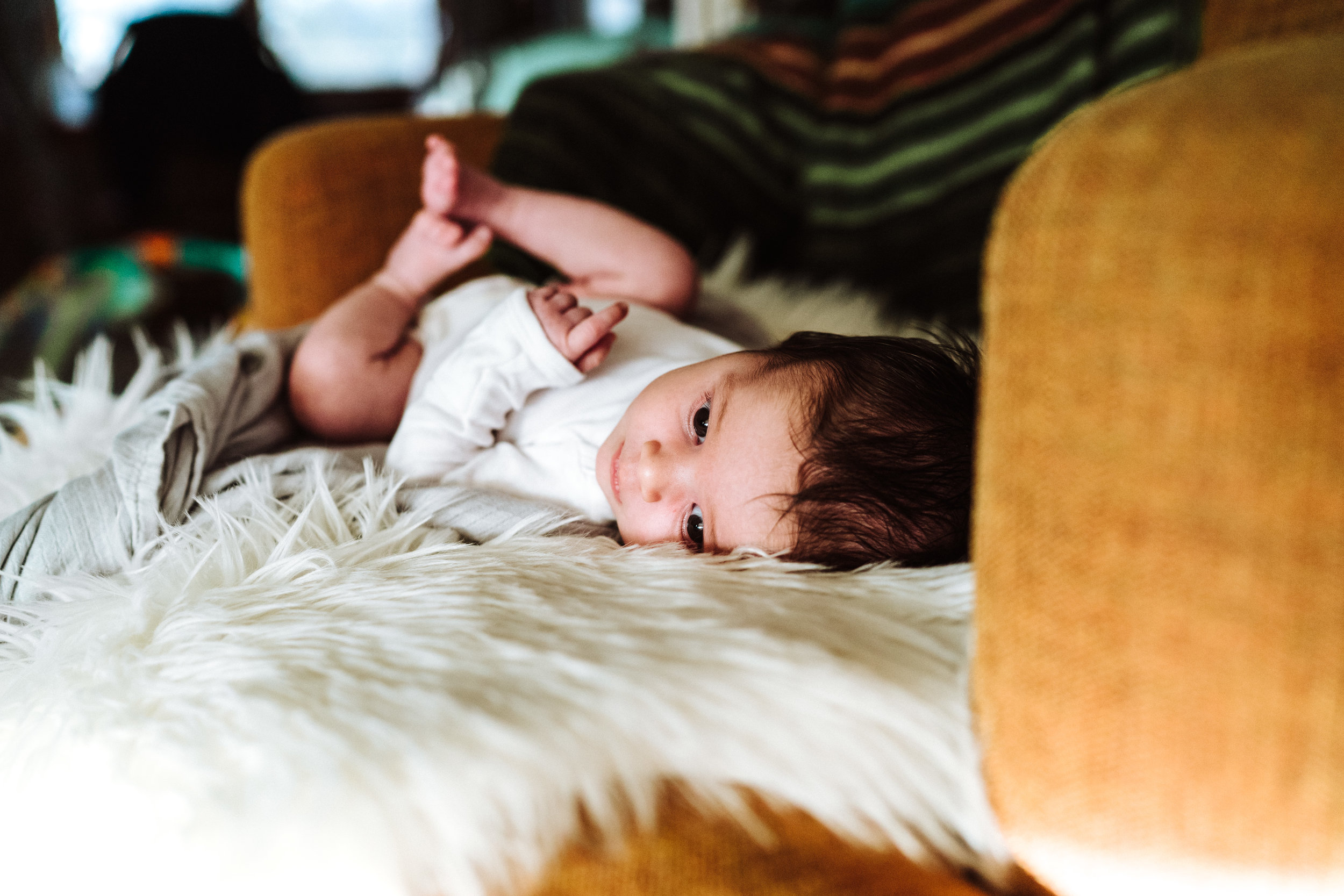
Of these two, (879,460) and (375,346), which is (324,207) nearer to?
(375,346)

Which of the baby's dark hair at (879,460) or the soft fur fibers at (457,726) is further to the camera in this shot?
the baby's dark hair at (879,460)

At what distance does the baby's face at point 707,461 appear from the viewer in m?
0.68

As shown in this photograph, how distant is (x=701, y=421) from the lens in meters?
0.75

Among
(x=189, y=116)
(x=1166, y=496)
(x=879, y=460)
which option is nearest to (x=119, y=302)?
(x=189, y=116)

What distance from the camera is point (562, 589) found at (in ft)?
1.81

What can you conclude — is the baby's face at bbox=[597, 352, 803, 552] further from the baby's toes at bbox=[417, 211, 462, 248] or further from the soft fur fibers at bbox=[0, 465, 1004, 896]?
the baby's toes at bbox=[417, 211, 462, 248]

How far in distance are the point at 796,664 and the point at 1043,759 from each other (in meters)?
0.12

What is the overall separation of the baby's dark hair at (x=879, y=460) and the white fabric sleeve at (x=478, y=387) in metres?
0.23

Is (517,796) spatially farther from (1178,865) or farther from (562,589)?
(1178,865)

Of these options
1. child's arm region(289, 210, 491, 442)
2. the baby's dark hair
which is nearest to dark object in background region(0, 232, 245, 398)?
child's arm region(289, 210, 491, 442)

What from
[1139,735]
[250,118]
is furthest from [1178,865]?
[250,118]

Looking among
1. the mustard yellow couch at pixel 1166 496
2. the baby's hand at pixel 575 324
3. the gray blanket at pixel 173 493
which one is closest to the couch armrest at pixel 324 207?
the gray blanket at pixel 173 493

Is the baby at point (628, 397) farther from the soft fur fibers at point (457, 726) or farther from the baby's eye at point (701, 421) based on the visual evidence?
the soft fur fibers at point (457, 726)

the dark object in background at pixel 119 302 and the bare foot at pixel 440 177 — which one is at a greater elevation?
the bare foot at pixel 440 177
